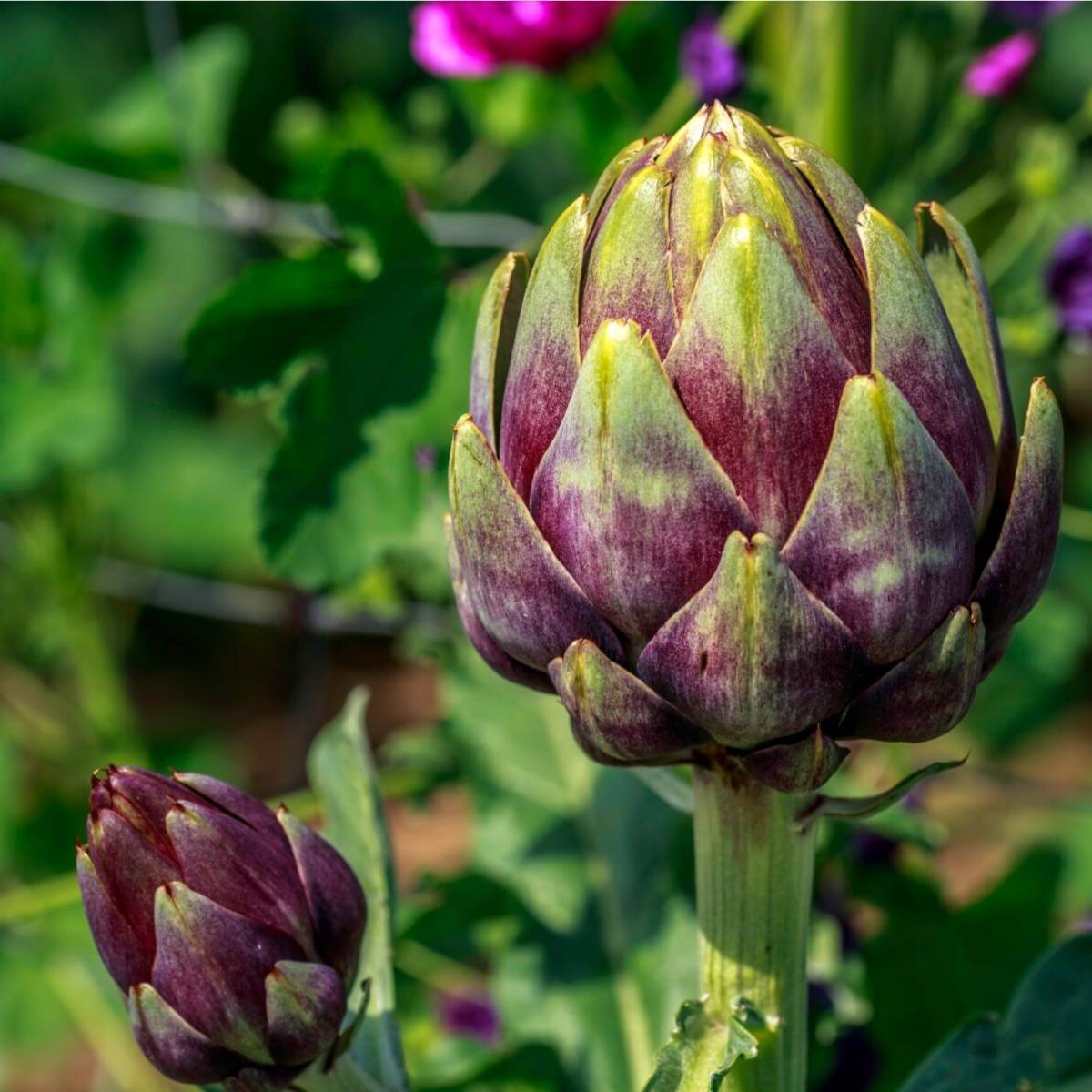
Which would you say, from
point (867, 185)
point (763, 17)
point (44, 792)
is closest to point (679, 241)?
point (867, 185)

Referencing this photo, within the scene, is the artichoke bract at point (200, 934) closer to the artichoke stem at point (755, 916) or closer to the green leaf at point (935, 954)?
the artichoke stem at point (755, 916)

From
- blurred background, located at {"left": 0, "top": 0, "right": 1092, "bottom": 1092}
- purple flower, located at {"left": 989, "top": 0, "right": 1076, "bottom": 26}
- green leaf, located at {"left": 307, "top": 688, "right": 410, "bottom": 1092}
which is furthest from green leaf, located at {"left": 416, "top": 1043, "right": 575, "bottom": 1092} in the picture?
purple flower, located at {"left": 989, "top": 0, "right": 1076, "bottom": 26}

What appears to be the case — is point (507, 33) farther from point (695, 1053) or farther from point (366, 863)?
point (695, 1053)

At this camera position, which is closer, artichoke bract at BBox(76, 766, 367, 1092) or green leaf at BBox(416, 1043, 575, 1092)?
artichoke bract at BBox(76, 766, 367, 1092)

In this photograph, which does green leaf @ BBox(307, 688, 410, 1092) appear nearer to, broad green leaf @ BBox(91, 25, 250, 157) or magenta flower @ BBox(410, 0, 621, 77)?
magenta flower @ BBox(410, 0, 621, 77)

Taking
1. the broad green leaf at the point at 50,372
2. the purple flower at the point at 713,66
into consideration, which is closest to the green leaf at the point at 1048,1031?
the purple flower at the point at 713,66

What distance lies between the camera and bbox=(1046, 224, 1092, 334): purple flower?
0.84 metres

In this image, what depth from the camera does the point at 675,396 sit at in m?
0.42

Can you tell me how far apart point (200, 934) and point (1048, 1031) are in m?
0.33

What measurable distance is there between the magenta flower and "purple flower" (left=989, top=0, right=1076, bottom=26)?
8.2 inches

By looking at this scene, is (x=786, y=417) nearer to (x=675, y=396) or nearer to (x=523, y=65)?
(x=675, y=396)

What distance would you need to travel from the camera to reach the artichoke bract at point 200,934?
48 cm

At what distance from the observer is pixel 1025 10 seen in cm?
89

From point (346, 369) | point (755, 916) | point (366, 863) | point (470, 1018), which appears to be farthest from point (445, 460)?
point (470, 1018)
